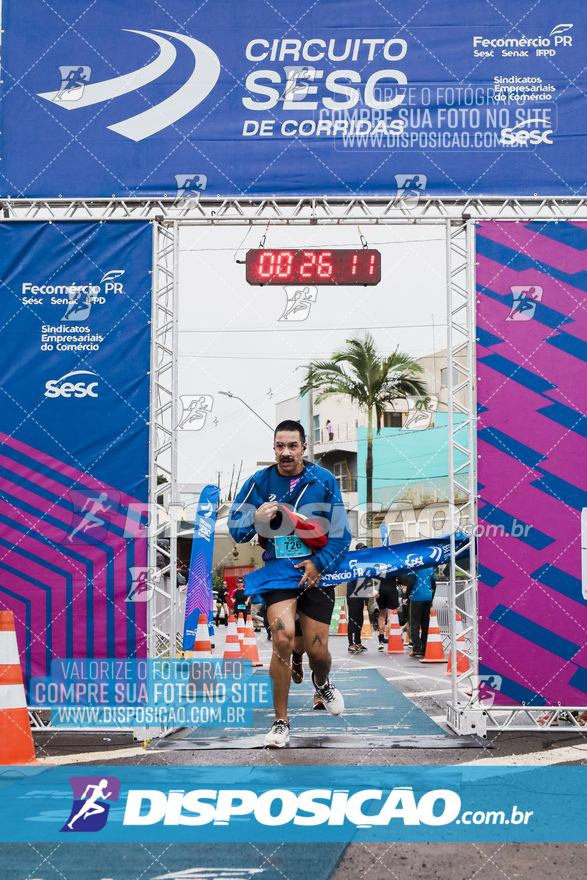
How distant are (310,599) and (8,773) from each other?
2.31 meters

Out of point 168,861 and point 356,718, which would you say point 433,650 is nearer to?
point 356,718

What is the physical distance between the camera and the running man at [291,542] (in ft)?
20.8

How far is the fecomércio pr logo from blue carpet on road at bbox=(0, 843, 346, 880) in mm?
279

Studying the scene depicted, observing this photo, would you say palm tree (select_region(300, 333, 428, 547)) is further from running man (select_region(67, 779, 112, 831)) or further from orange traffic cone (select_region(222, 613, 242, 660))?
running man (select_region(67, 779, 112, 831))

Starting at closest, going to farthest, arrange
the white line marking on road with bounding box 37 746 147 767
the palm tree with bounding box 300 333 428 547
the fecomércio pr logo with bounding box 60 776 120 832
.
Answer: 1. the fecomércio pr logo with bounding box 60 776 120 832
2. the white line marking on road with bounding box 37 746 147 767
3. the palm tree with bounding box 300 333 428 547

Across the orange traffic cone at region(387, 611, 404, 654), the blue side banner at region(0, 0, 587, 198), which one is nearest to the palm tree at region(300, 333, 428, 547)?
the orange traffic cone at region(387, 611, 404, 654)

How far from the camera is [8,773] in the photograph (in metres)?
5.55

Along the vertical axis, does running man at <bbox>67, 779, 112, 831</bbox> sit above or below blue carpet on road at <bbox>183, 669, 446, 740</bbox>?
above

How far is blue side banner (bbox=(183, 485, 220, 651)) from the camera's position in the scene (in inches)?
413

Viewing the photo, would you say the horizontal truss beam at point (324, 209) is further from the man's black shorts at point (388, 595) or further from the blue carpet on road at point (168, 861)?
the man's black shorts at point (388, 595)

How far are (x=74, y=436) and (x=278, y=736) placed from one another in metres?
2.91

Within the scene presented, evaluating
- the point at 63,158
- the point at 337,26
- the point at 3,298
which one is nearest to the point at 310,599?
the point at 3,298

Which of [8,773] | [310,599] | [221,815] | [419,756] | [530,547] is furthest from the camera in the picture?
[530,547]

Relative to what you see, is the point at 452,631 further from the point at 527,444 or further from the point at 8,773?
the point at 8,773
